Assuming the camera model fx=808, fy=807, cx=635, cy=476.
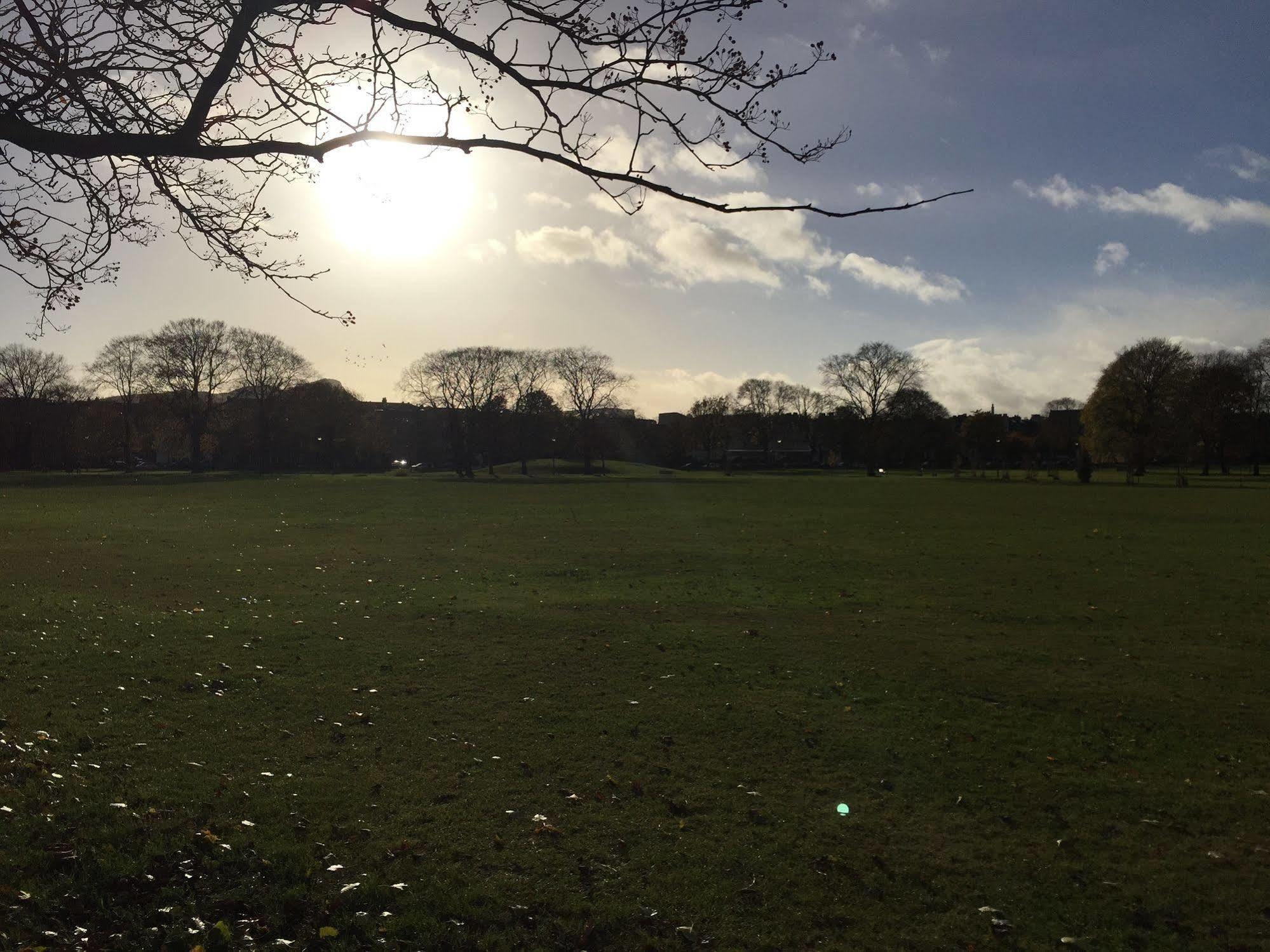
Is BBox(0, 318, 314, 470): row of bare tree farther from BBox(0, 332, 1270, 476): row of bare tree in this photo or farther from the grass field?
the grass field

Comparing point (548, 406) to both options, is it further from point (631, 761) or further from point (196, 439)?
point (631, 761)

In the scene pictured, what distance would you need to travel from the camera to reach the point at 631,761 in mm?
7156

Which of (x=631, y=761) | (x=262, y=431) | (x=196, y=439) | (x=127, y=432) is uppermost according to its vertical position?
(x=262, y=431)

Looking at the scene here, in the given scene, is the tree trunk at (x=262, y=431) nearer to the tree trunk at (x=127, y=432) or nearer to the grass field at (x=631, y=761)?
the tree trunk at (x=127, y=432)

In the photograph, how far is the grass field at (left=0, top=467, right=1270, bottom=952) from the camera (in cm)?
479

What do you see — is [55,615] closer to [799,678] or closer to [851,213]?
[799,678]

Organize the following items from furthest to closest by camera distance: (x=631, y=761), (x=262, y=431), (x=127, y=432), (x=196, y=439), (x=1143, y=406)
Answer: (x=262, y=431)
(x=127, y=432)
(x=196, y=439)
(x=1143, y=406)
(x=631, y=761)

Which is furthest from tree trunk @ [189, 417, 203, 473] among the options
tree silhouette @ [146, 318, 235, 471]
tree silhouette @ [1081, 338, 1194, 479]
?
tree silhouette @ [1081, 338, 1194, 479]

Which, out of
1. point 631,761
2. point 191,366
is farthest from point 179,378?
point 631,761

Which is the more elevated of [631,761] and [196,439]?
[196,439]

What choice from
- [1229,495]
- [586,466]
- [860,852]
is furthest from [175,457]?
[860,852]

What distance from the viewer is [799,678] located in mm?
9867

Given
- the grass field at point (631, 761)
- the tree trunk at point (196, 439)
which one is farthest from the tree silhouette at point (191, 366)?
the grass field at point (631, 761)

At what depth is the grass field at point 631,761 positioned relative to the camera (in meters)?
4.79
